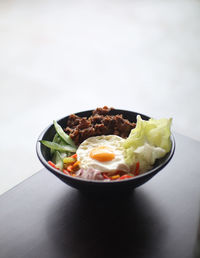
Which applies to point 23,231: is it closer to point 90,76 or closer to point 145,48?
point 90,76

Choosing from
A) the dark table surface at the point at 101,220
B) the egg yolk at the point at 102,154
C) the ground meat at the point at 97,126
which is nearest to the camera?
the dark table surface at the point at 101,220

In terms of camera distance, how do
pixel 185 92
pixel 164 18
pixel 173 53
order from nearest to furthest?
pixel 185 92 < pixel 173 53 < pixel 164 18

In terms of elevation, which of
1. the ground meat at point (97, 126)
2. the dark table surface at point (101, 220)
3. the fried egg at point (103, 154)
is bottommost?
the dark table surface at point (101, 220)

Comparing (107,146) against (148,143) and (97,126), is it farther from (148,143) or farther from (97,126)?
(148,143)

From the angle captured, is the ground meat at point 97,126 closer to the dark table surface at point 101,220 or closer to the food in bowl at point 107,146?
the food in bowl at point 107,146

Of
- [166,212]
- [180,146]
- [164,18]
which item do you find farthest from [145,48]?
[166,212]

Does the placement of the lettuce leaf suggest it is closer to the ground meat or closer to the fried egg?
the fried egg

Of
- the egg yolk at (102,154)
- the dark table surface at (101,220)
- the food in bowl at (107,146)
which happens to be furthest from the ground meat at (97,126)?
the dark table surface at (101,220)
